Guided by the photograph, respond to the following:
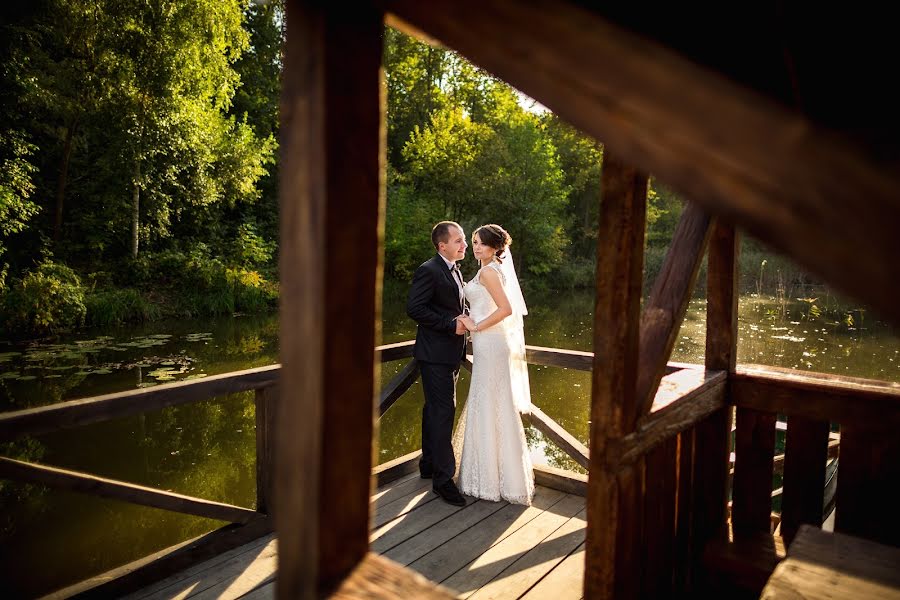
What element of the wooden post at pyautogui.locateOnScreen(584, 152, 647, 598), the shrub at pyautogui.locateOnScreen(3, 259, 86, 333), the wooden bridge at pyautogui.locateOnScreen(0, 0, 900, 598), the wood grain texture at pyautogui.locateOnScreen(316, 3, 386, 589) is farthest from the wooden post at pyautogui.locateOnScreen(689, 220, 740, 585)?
the shrub at pyautogui.locateOnScreen(3, 259, 86, 333)

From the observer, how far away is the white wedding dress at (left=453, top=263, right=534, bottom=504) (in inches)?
146

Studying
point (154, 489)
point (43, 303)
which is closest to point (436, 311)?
point (154, 489)

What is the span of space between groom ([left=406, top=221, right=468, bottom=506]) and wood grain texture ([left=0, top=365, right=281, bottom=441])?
1.02 m

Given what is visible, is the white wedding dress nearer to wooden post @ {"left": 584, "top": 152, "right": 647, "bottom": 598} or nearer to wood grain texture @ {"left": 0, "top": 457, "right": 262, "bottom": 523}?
wood grain texture @ {"left": 0, "top": 457, "right": 262, "bottom": 523}

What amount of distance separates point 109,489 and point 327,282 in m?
2.11

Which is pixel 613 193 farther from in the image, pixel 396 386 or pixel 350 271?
pixel 396 386

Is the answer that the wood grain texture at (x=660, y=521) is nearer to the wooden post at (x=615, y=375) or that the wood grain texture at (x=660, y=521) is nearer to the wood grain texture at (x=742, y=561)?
the wooden post at (x=615, y=375)

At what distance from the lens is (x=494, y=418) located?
384 centimetres

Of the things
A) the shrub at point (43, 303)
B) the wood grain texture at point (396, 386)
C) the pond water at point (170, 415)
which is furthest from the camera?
the shrub at point (43, 303)

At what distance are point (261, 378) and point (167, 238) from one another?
17.1 m

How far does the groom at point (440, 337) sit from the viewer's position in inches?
145

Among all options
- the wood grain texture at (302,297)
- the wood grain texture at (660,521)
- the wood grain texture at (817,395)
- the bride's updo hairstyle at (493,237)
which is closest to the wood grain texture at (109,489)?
the wood grain texture at (302,297)

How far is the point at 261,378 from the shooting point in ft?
9.93

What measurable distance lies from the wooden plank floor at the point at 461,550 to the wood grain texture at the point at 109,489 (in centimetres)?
20
